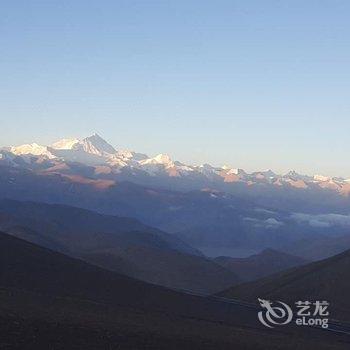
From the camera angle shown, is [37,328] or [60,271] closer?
[37,328]

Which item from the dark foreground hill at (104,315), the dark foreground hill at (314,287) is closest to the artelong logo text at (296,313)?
the dark foreground hill at (314,287)

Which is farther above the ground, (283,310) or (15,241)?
(15,241)

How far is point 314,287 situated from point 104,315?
6003cm

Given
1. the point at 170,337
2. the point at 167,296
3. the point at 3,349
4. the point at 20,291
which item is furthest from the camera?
the point at 167,296

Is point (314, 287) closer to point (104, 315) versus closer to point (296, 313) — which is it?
point (296, 313)

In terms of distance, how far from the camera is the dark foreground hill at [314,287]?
348 feet

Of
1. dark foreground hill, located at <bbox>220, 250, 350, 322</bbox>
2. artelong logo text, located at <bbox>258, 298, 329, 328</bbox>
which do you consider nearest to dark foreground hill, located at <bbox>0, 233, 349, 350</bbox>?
artelong logo text, located at <bbox>258, 298, 329, 328</bbox>

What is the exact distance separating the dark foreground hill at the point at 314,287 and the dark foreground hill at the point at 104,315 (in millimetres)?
14540

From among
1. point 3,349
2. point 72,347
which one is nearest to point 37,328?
point 72,347

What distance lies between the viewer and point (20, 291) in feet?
242

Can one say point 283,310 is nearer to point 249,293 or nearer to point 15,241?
point 249,293

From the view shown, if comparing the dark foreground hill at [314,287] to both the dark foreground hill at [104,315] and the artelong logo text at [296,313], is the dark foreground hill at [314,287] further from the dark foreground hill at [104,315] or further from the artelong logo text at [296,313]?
the dark foreground hill at [104,315]

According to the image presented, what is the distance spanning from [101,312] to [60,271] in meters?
30.4

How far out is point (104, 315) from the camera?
Result: 6519 centimetres
